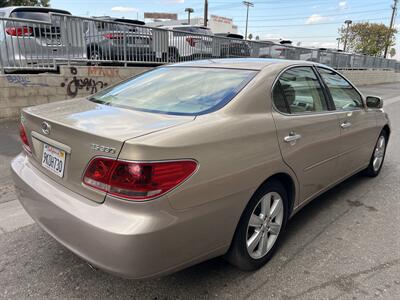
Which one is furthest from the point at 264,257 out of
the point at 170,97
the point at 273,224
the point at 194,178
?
the point at 170,97

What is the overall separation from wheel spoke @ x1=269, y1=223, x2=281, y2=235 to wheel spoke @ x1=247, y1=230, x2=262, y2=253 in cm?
15

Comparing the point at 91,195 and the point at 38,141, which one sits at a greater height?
the point at 38,141

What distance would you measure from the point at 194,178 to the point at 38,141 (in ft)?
3.92

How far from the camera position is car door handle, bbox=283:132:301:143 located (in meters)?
2.55

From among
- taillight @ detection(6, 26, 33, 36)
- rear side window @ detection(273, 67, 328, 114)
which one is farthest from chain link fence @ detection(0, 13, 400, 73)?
rear side window @ detection(273, 67, 328, 114)

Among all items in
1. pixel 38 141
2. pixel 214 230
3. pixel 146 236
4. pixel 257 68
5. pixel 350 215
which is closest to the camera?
pixel 146 236

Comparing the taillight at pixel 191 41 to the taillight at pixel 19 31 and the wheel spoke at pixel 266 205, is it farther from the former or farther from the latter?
the wheel spoke at pixel 266 205

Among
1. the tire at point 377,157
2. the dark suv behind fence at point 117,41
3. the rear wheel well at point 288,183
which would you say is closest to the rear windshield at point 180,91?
the rear wheel well at point 288,183

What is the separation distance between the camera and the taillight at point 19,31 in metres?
6.39

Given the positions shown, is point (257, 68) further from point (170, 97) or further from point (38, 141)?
point (38, 141)

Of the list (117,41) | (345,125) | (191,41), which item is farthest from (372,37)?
(345,125)

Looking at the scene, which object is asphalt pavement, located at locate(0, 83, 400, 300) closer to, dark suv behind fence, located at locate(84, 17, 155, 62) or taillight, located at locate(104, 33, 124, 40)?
dark suv behind fence, located at locate(84, 17, 155, 62)

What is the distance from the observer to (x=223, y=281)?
2.43 m

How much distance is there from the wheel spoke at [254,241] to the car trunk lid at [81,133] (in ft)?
3.26
